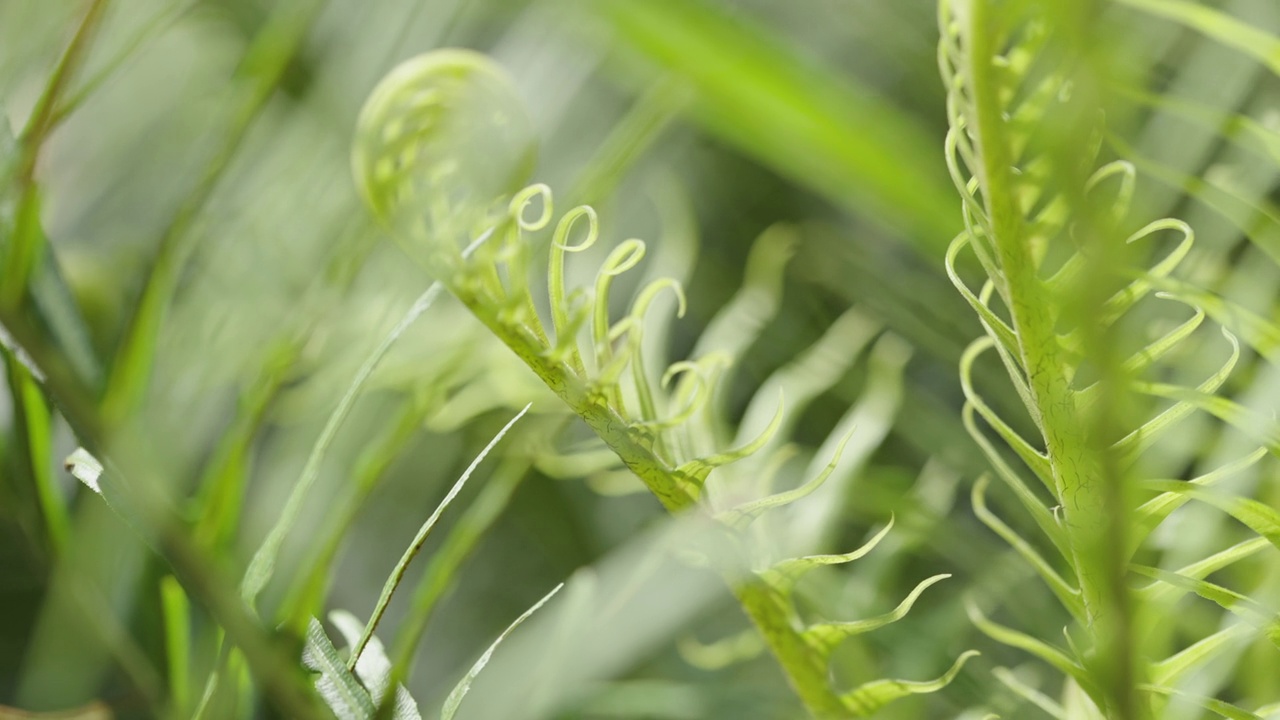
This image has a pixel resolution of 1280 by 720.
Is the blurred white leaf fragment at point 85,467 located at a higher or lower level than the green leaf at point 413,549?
higher

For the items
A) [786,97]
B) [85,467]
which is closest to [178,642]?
[85,467]

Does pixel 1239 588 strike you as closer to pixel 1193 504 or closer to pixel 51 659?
pixel 1193 504

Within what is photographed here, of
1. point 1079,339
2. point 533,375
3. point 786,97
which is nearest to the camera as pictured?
point 1079,339

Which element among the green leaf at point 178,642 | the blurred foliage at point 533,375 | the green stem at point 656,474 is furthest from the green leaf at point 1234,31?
the green leaf at point 178,642

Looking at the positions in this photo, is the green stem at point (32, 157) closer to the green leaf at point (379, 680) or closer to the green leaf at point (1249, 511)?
the green leaf at point (379, 680)

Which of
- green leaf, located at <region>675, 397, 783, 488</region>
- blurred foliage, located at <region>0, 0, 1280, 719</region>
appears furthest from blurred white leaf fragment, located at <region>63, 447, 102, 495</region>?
green leaf, located at <region>675, 397, 783, 488</region>

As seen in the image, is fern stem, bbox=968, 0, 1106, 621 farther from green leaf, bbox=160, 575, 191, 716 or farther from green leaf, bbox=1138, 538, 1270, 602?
green leaf, bbox=160, 575, 191, 716

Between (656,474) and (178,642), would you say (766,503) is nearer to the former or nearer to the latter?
(656,474)
